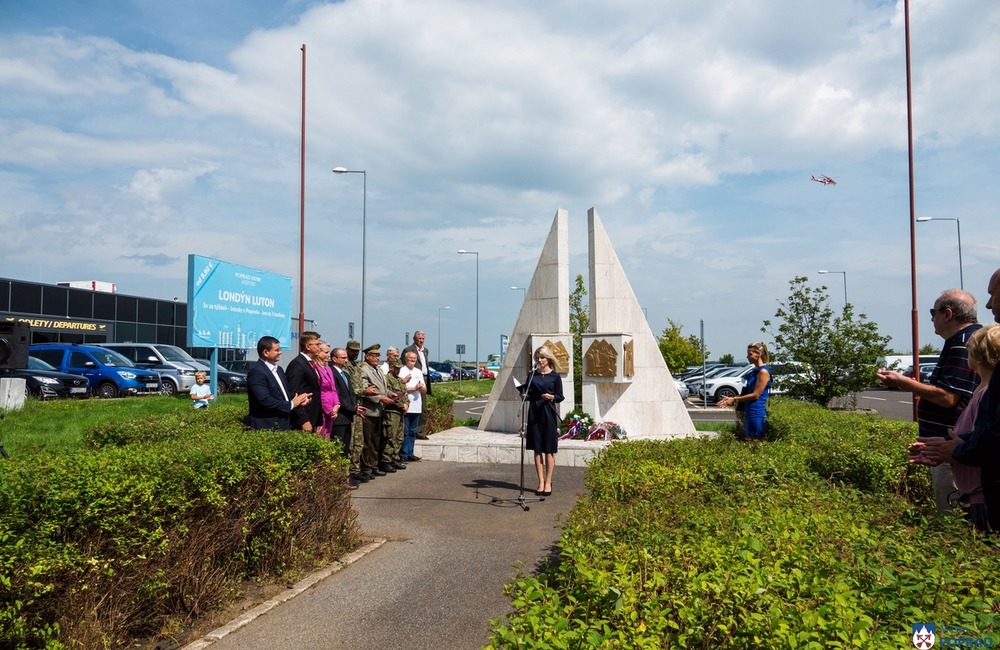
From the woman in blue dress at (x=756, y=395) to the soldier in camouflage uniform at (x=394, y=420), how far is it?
4901 millimetres

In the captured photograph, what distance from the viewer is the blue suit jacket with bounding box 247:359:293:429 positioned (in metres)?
7.00

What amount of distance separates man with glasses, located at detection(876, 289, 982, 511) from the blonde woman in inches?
177

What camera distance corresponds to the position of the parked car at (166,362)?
78.7 feet

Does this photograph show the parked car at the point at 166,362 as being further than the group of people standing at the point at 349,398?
Yes

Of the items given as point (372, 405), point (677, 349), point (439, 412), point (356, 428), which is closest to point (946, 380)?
point (356, 428)

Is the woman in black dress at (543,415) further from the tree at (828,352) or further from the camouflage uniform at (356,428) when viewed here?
the tree at (828,352)

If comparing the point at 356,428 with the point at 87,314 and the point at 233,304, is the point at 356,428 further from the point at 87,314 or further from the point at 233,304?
the point at 87,314

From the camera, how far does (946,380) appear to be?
14.3 ft

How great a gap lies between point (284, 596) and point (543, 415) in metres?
4.35

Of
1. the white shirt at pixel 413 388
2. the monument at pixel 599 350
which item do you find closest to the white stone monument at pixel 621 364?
the monument at pixel 599 350

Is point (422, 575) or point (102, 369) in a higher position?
point (102, 369)

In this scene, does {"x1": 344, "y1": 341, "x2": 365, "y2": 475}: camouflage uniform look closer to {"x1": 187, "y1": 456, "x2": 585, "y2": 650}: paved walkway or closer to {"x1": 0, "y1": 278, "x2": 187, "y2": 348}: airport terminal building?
{"x1": 187, "y1": 456, "x2": 585, "y2": 650}: paved walkway

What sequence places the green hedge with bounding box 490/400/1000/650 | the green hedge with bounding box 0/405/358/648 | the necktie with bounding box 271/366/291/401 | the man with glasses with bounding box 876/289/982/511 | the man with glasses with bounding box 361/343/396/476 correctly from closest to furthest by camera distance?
the green hedge with bounding box 490/400/1000/650 < the green hedge with bounding box 0/405/358/648 < the man with glasses with bounding box 876/289/982/511 < the necktie with bounding box 271/366/291/401 < the man with glasses with bounding box 361/343/396/476

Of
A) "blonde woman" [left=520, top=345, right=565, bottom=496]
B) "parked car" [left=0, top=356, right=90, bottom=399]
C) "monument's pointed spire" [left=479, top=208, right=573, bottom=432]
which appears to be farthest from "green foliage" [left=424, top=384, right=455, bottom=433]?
"parked car" [left=0, top=356, right=90, bottom=399]
